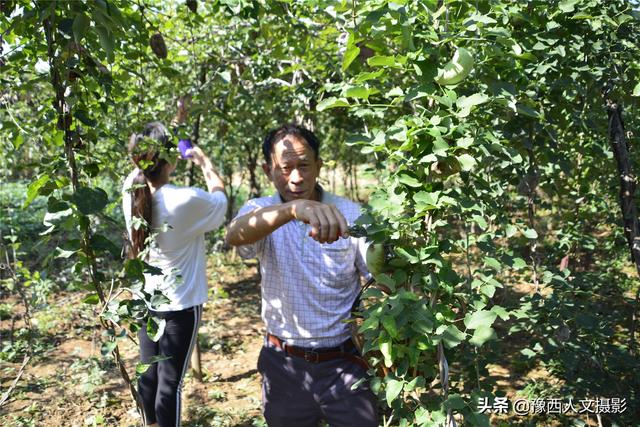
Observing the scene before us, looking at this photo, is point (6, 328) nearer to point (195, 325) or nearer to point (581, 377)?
point (195, 325)

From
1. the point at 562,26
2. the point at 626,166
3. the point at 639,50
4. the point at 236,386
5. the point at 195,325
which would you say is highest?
the point at 562,26

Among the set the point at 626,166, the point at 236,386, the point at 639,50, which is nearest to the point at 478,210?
the point at 639,50

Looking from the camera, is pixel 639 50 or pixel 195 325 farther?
pixel 195 325

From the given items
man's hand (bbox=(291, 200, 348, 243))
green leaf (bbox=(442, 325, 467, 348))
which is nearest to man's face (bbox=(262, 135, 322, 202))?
man's hand (bbox=(291, 200, 348, 243))

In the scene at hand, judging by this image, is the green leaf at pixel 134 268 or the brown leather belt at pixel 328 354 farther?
the brown leather belt at pixel 328 354

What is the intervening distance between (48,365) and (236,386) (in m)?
1.67

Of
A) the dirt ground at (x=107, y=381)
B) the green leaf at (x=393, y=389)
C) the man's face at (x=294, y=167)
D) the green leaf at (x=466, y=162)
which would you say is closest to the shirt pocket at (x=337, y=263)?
the man's face at (x=294, y=167)

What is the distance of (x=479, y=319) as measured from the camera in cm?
113

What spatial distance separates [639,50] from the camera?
1670 millimetres

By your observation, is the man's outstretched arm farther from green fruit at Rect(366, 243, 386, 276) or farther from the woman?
the woman

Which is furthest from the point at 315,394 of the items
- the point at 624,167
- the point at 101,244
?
the point at 624,167

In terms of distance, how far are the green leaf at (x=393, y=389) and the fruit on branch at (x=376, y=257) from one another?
0.26m

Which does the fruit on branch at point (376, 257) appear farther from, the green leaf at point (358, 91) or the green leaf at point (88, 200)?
the green leaf at point (88, 200)

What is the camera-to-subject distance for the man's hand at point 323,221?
1.19m
